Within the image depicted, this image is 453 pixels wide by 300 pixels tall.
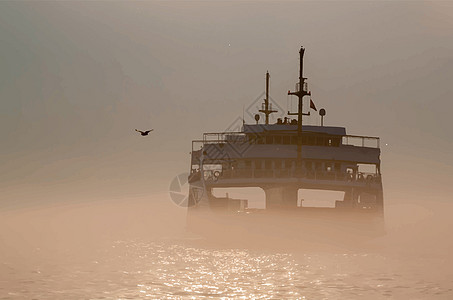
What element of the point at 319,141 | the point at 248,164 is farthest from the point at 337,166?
the point at 248,164

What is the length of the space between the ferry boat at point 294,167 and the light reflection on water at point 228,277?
9.48 m

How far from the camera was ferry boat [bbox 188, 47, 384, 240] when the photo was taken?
75625 mm

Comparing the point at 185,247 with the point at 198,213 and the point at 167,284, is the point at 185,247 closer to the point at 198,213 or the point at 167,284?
the point at 198,213

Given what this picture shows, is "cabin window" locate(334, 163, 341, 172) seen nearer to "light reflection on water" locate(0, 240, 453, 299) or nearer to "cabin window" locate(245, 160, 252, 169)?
"cabin window" locate(245, 160, 252, 169)

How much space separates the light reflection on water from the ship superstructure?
373 inches

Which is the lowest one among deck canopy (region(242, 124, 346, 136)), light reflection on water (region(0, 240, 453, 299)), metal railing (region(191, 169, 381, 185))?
light reflection on water (region(0, 240, 453, 299))

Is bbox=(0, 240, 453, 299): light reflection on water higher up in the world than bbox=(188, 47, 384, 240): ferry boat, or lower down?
lower down

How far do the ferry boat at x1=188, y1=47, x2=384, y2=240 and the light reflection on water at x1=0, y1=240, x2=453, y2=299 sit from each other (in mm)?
9479

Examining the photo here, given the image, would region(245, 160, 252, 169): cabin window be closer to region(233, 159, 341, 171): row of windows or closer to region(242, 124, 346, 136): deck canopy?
region(233, 159, 341, 171): row of windows

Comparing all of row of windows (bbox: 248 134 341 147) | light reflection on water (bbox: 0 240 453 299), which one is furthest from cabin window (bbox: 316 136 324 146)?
light reflection on water (bbox: 0 240 453 299)

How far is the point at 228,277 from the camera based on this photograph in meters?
48.4

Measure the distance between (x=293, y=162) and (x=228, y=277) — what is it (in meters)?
28.9

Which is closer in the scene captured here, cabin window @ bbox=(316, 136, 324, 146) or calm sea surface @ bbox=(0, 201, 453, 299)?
calm sea surface @ bbox=(0, 201, 453, 299)

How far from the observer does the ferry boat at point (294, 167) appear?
75.6m
